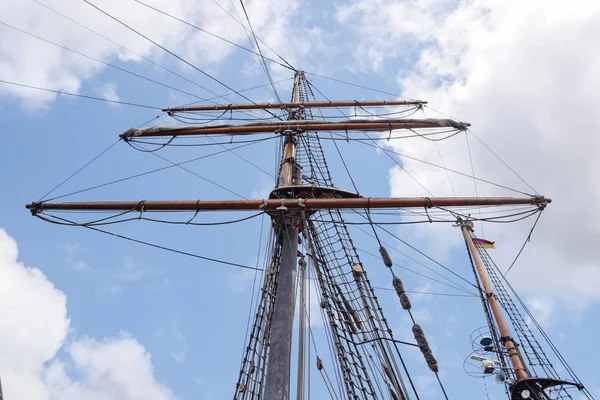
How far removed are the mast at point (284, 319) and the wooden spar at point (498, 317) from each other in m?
6.46

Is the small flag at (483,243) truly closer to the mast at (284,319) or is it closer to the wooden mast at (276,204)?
the wooden mast at (276,204)

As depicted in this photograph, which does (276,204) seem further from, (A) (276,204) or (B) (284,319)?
(B) (284,319)

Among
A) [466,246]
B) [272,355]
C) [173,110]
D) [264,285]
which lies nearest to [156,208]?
[264,285]

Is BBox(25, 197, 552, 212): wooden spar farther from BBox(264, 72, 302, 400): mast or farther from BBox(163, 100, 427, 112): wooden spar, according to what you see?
BBox(163, 100, 427, 112): wooden spar

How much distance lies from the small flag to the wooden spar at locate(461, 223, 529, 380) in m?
0.52

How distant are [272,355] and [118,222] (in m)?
3.67

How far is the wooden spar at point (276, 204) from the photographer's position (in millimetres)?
9227

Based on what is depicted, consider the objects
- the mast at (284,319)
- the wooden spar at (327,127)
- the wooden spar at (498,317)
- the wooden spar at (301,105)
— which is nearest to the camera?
the mast at (284,319)

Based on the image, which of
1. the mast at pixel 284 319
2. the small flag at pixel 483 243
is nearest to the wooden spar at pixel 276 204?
the mast at pixel 284 319

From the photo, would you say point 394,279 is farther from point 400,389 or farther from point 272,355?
point 272,355

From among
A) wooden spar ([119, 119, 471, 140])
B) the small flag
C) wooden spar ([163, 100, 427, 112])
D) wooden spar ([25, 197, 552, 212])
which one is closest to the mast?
wooden spar ([25, 197, 552, 212])

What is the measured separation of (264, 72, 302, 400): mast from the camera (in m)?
7.11

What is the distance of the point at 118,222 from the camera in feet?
29.3

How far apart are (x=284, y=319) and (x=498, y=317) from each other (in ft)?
25.1
